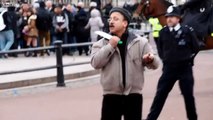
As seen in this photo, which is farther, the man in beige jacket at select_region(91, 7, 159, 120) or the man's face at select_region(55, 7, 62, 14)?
the man's face at select_region(55, 7, 62, 14)

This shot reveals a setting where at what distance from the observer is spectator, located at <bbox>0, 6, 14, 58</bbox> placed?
20375 millimetres

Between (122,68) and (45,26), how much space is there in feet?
51.1

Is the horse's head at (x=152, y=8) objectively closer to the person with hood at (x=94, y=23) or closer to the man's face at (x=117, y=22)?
the person with hood at (x=94, y=23)

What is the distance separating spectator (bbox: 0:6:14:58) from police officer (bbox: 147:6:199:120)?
1200cm

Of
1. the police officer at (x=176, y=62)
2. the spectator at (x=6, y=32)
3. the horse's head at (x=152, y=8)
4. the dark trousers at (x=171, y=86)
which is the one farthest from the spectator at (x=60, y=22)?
the dark trousers at (x=171, y=86)

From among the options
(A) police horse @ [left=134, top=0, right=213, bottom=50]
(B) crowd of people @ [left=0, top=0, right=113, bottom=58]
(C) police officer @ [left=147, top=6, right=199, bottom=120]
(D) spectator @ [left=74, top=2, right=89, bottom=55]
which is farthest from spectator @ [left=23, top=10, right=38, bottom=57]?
(C) police officer @ [left=147, top=6, right=199, bottom=120]

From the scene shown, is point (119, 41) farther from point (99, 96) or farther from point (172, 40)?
point (99, 96)

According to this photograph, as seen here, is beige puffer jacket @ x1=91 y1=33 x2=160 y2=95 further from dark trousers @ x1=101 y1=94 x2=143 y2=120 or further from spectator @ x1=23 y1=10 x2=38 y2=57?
spectator @ x1=23 y1=10 x2=38 y2=57

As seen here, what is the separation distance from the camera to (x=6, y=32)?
20750mm

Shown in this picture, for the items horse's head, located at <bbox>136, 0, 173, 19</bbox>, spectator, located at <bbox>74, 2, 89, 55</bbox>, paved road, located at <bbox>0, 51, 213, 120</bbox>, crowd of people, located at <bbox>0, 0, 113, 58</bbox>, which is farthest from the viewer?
spectator, located at <bbox>74, 2, 89, 55</bbox>

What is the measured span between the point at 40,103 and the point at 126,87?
6.02 m

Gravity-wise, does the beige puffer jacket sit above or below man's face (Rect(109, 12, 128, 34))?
below

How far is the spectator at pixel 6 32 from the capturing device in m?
20.4

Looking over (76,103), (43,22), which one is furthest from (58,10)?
(76,103)
